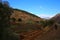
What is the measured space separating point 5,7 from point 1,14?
3.99 ft

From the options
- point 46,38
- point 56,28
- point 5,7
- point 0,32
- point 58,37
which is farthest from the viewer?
point 56,28

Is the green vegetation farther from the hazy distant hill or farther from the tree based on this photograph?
the hazy distant hill

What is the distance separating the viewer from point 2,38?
25562 mm

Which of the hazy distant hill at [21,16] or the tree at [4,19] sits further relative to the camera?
the hazy distant hill at [21,16]

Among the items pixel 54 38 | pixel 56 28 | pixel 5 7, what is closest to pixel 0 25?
pixel 5 7

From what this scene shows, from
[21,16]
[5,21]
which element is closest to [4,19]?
[5,21]

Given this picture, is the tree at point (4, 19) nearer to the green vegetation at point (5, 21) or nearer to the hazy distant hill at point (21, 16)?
the green vegetation at point (5, 21)

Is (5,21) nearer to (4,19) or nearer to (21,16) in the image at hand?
(4,19)

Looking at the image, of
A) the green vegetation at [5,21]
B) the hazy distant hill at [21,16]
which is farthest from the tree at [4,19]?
the hazy distant hill at [21,16]

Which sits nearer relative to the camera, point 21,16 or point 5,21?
point 5,21

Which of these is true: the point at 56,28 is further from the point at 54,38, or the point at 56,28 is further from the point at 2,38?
the point at 2,38

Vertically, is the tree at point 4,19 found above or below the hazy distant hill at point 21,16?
below

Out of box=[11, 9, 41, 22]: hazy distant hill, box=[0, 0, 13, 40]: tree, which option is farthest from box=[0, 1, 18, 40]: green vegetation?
box=[11, 9, 41, 22]: hazy distant hill

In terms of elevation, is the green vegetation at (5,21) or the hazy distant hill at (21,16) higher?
the hazy distant hill at (21,16)
